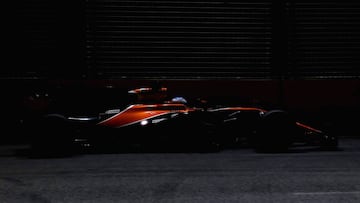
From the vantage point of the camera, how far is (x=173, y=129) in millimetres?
9609

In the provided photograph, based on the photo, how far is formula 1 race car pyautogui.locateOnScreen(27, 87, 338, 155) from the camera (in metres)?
9.43

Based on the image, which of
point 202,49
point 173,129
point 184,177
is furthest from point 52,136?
point 202,49

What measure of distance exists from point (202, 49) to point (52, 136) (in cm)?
594

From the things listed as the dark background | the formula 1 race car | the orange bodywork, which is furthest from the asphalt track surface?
the dark background

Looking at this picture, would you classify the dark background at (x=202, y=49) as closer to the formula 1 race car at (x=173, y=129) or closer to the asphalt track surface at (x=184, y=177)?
the formula 1 race car at (x=173, y=129)

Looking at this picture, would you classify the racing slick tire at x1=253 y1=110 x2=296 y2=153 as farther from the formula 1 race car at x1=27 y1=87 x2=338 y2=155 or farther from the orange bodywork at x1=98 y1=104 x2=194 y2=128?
the orange bodywork at x1=98 y1=104 x2=194 y2=128

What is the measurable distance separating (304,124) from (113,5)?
6.53 meters

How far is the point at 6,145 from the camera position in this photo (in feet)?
37.7

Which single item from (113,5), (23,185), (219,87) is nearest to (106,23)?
(113,5)

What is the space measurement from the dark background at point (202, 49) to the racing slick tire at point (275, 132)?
336 cm

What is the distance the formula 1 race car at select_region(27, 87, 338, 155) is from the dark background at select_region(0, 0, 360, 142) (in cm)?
321

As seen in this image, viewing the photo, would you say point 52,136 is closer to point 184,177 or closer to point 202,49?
point 184,177

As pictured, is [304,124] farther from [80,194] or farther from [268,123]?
[80,194]

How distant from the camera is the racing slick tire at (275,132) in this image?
9.63 m
